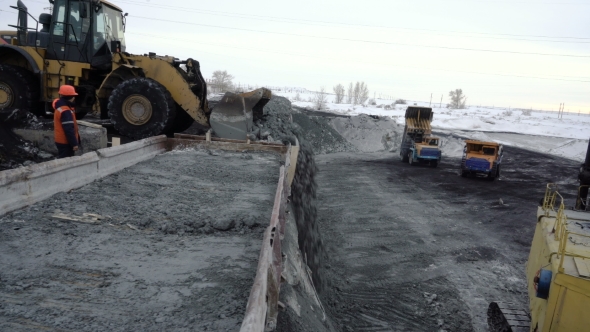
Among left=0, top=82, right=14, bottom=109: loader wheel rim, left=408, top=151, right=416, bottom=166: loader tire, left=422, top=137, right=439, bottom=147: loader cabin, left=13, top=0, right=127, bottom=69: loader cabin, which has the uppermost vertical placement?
left=13, top=0, right=127, bottom=69: loader cabin

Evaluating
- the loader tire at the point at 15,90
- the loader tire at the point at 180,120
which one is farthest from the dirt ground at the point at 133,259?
the loader tire at the point at 15,90

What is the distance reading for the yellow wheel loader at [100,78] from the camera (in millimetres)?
8523

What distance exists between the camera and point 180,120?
9.65 meters

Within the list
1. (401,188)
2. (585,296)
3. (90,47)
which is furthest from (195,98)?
(401,188)

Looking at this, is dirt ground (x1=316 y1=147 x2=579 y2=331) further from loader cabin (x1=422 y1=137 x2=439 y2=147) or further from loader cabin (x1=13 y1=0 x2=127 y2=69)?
loader cabin (x1=13 y1=0 x2=127 y2=69)

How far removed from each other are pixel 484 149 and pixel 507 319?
13.6 meters

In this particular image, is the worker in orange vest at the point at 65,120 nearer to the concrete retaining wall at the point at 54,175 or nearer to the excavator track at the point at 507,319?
the concrete retaining wall at the point at 54,175

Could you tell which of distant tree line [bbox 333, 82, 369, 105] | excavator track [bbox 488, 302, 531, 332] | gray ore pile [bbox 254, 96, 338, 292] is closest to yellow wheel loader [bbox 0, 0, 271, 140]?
gray ore pile [bbox 254, 96, 338, 292]

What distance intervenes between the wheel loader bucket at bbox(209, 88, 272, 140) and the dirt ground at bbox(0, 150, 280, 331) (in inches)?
164

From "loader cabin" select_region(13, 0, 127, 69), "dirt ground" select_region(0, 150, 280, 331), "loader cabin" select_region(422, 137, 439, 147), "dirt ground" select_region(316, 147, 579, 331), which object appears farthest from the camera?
"loader cabin" select_region(422, 137, 439, 147)

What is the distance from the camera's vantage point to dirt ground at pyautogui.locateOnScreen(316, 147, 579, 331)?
6840mm

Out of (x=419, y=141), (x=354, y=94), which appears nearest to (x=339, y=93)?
(x=354, y=94)

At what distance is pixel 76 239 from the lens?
3232 mm

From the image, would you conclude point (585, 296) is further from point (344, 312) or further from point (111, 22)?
point (111, 22)
